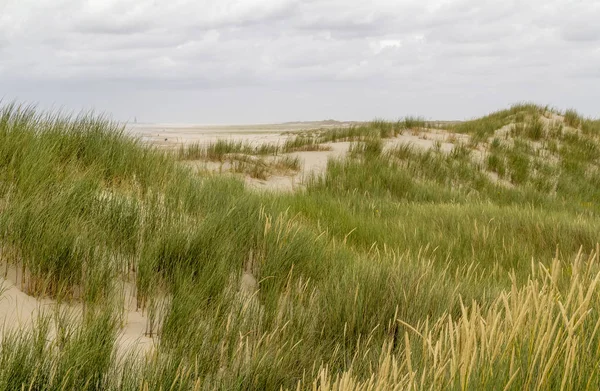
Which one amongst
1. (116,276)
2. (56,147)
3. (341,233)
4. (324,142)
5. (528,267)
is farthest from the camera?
(324,142)

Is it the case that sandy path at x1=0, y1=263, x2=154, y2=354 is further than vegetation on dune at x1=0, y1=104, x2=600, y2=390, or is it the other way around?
sandy path at x1=0, y1=263, x2=154, y2=354

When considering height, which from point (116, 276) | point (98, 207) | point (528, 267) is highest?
point (98, 207)

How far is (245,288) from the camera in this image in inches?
109

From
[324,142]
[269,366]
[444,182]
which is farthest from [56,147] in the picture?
[324,142]

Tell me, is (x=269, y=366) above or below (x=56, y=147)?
below

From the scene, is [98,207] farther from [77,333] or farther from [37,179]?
[77,333]

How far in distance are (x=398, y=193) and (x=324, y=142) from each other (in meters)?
4.52

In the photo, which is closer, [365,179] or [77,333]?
[77,333]

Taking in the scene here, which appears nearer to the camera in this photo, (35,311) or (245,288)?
(35,311)

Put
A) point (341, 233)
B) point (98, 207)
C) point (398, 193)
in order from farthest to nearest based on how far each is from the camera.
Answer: point (398, 193)
point (341, 233)
point (98, 207)

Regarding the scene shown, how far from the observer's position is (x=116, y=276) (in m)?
2.43

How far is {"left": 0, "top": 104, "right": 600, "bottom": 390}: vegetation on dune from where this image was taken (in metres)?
1.50

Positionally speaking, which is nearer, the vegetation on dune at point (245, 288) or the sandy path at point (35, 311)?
the vegetation on dune at point (245, 288)

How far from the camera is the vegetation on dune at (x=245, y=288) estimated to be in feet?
4.93
